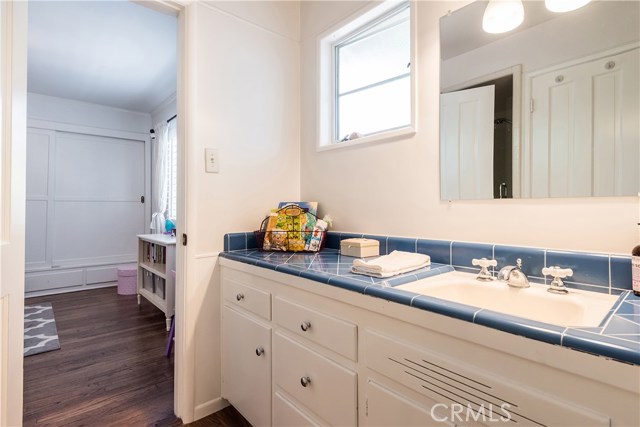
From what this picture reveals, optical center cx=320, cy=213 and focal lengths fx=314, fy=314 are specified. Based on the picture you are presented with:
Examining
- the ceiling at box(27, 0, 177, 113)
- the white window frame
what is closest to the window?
the white window frame

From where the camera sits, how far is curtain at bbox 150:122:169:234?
3.98 metres

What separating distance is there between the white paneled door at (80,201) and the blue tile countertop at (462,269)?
3.57 meters

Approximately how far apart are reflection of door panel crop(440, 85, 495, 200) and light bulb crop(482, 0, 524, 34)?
21cm

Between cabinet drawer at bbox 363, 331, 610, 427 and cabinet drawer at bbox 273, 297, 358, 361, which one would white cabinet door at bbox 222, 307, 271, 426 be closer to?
cabinet drawer at bbox 273, 297, 358, 361

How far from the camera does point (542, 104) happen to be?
3.45 feet

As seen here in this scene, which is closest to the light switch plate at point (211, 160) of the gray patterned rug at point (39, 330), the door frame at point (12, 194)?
the door frame at point (12, 194)

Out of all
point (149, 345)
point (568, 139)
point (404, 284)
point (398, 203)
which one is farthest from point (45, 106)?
point (568, 139)

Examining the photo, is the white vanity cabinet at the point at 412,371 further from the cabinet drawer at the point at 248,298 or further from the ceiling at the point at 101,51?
the ceiling at the point at 101,51

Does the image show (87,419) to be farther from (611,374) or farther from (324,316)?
(611,374)

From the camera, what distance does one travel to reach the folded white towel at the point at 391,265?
1037 mm

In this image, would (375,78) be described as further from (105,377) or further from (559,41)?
(105,377)

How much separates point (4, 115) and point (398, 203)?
153 cm

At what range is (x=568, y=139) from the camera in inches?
39.5

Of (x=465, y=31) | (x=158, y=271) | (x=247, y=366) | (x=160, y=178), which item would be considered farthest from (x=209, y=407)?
(x=160, y=178)
